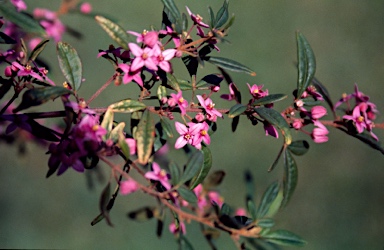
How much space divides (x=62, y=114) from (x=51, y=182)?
2423 mm

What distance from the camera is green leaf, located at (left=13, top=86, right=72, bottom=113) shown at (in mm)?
877

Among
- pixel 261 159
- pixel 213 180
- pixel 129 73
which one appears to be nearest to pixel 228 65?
pixel 129 73

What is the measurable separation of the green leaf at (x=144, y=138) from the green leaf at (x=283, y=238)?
0.94 feet

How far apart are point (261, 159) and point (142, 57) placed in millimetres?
2741

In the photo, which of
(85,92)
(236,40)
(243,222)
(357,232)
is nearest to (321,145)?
(357,232)

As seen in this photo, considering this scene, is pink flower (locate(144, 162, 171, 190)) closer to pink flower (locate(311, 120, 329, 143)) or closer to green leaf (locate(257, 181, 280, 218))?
green leaf (locate(257, 181, 280, 218))

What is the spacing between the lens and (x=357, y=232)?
→ 3.33m

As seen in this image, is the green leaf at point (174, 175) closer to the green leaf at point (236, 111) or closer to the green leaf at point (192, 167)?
the green leaf at point (192, 167)

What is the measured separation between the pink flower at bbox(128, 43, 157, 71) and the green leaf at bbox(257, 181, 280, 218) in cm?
38

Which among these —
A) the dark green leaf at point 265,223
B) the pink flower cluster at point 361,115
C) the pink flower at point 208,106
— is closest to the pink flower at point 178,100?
the pink flower at point 208,106

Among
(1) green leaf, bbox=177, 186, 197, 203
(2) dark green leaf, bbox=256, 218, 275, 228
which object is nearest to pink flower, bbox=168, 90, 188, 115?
(1) green leaf, bbox=177, 186, 197, 203

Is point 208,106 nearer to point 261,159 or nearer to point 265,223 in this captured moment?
point 265,223

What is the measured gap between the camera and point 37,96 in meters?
0.89

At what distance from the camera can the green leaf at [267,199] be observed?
108cm
